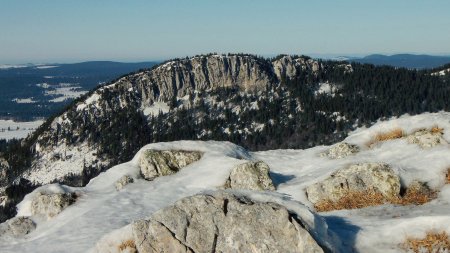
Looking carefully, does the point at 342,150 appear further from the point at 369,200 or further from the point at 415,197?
the point at 415,197

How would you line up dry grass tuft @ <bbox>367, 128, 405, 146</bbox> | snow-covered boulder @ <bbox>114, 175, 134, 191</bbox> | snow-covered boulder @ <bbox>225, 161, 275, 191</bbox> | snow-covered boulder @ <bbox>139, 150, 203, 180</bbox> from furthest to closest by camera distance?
snow-covered boulder @ <bbox>139, 150, 203, 180</bbox> → dry grass tuft @ <bbox>367, 128, 405, 146</bbox> → snow-covered boulder @ <bbox>114, 175, 134, 191</bbox> → snow-covered boulder @ <bbox>225, 161, 275, 191</bbox>

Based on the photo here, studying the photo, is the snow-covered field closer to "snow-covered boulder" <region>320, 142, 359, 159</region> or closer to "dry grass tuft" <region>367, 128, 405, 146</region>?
"dry grass tuft" <region>367, 128, 405, 146</region>

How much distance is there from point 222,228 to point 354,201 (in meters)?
14.7

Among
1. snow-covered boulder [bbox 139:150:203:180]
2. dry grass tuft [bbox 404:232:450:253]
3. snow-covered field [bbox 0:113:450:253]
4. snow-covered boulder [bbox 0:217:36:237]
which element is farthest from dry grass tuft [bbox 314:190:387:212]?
snow-covered boulder [bbox 0:217:36:237]

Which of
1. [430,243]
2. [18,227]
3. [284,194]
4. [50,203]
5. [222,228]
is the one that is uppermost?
[284,194]

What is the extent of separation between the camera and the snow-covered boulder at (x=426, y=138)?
3897 cm

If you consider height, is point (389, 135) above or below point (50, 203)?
above

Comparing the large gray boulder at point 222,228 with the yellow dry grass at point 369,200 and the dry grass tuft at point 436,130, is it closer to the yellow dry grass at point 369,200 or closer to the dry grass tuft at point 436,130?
the yellow dry grass at point 369,200

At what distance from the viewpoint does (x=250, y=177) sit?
40.0 m

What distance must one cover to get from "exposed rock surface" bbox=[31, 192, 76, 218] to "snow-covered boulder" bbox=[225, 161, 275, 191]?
14.7m

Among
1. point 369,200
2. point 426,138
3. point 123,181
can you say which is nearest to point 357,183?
point 369,200

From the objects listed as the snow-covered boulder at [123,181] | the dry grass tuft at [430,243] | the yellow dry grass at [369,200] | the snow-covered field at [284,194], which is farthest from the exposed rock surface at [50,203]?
the dry grass tuft at [430,243]

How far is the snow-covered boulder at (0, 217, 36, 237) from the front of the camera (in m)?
37.1

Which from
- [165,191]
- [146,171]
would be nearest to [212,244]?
[165,191]
